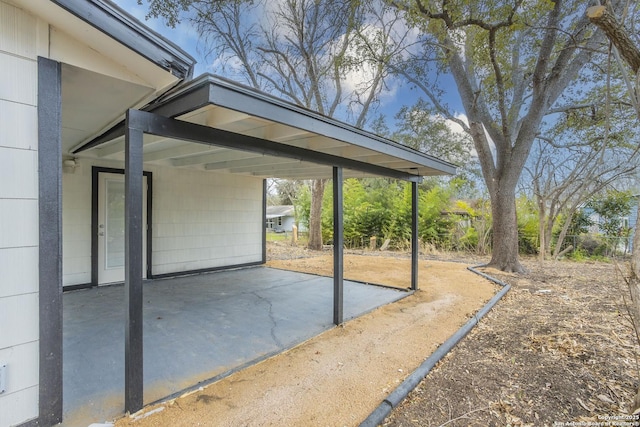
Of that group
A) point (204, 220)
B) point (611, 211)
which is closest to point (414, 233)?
point (204, 220)

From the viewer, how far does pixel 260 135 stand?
3.09m

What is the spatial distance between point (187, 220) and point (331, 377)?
515 centimetres

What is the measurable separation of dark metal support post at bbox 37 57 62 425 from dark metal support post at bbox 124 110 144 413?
0.37 metres

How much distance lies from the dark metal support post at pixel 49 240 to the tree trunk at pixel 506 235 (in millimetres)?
8419

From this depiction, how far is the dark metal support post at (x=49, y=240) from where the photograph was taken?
1870mm

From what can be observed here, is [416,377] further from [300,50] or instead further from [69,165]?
[300,50]

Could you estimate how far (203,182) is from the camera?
22.6 ft

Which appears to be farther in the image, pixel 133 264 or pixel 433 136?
pixel 433 136

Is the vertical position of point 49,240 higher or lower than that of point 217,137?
lower

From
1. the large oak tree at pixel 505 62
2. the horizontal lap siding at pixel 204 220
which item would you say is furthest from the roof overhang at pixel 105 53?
the large oak tree at pixel 505 62

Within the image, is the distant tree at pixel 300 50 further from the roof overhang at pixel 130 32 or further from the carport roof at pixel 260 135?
the roof overhang at pixel 130 32

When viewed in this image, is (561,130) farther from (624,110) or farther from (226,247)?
(226,247)

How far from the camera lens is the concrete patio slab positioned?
2395 mm

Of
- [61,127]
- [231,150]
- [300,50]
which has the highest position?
[300,50]
